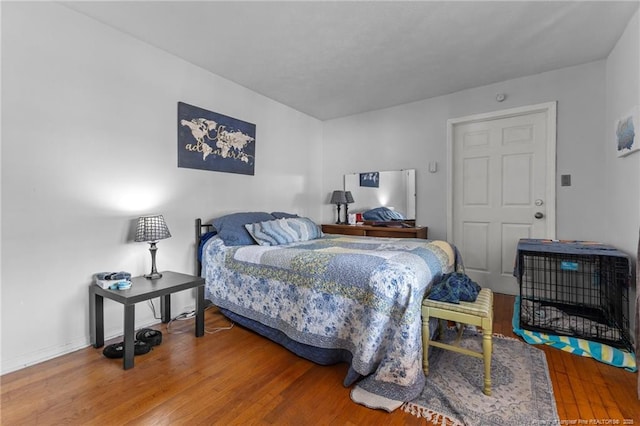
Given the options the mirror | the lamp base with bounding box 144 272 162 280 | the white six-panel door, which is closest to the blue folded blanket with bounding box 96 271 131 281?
the lamp base with bounding box 144 272 162 280

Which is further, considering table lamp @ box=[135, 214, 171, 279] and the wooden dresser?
the wooden dresser

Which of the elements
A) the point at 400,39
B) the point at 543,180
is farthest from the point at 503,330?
the point at 400,39

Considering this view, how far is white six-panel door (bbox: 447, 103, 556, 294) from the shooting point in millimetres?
3250

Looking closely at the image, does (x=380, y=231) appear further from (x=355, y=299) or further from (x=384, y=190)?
(x=355, y=299)

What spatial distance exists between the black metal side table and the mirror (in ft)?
8.74

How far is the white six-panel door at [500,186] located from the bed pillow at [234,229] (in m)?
2.48

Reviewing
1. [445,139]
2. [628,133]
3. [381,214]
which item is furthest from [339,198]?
[628,133]

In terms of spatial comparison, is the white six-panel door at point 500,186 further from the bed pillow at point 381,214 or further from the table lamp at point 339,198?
the table lamp at point 339,198

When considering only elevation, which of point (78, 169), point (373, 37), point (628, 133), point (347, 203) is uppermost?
point (373, 37)

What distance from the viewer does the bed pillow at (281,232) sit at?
284 cm

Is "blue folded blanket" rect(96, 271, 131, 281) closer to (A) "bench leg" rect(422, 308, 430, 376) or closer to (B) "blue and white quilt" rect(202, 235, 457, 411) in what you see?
(B) "blue and white quilt" rect(202, 235, 457, 411)

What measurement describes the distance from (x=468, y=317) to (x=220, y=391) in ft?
4.79

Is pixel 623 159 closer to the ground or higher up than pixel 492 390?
higher up

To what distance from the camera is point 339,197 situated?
Result: 440 centimetres
